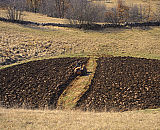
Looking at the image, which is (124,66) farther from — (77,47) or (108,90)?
(77,47)

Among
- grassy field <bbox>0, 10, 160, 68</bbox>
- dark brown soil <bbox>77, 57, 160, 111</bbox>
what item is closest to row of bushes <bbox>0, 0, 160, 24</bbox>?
grassy field <bbox>0, 10, 160, 68</bbox>

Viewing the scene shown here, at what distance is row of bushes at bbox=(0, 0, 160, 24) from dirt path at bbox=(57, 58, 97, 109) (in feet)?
73.0

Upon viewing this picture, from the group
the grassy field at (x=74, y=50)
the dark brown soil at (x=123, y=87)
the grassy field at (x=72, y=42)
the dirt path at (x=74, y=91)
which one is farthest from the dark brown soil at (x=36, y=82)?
the grassy field at (x=72, y=42)

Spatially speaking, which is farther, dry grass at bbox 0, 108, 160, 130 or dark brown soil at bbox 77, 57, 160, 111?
dark brown soil at bbox 77, 57, 160, 111

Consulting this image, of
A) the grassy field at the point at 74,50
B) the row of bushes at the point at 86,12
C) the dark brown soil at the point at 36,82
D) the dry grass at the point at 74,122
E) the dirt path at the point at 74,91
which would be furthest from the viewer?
the row of bushes at the point at 86,12

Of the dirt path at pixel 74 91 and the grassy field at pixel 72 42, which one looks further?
the grassy field at pixel 72 42

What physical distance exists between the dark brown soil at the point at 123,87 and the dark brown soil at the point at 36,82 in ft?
6.04

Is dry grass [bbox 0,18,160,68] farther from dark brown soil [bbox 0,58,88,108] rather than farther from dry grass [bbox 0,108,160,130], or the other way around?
dry grass [bbox 0,108,160,130]

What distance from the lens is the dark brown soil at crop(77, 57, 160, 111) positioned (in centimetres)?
1153

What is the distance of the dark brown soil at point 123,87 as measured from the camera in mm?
11531

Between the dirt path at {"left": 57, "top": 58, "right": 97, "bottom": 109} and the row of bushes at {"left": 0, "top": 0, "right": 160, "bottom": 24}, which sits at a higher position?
the row of bushes at {"left": 0, "top": 0, "right": 160, "bottom": 24}

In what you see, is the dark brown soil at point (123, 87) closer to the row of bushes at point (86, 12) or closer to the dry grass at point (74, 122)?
the dry grass at point (74, 122)

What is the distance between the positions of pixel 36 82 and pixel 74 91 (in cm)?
284

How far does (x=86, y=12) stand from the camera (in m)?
37.8
